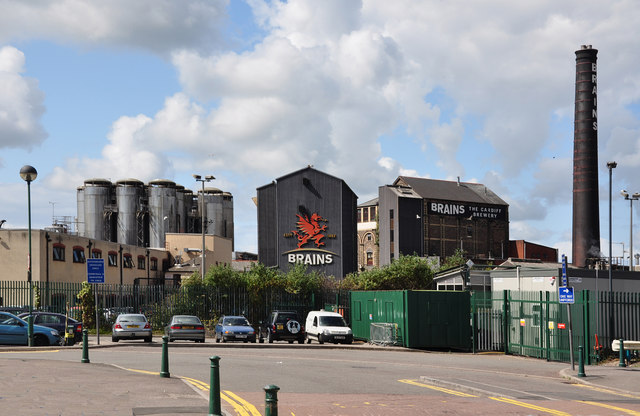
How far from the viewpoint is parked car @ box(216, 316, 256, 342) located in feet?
121

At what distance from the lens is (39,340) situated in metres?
31.1

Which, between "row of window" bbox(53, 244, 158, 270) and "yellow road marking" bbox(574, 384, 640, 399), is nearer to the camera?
"yellow road marking" bbox(574, 384, 640, 399)

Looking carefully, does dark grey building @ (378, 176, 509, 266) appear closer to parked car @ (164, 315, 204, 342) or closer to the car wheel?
parked car @ (164, 315, 204, 342)

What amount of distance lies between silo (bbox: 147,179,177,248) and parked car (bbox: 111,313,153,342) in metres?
71.1

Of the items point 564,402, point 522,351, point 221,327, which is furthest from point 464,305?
point 564,402

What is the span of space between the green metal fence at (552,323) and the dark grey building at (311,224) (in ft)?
110

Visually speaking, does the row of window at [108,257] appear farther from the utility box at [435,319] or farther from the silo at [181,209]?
the utility box at [435,319]

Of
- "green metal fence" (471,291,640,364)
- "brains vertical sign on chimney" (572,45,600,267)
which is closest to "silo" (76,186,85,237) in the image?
"brains vertical sign on chimney" (572,45,600,267)

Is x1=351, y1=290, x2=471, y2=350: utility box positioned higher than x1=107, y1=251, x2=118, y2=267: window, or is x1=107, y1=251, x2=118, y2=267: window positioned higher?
x1=107, y1=251, x2=118, y2=267: window

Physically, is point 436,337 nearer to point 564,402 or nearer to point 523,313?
point 523,313

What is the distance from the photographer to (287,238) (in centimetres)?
6875

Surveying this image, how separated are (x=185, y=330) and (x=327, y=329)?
6.78 metres

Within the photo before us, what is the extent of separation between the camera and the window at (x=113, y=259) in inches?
2687

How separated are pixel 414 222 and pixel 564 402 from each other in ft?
289
